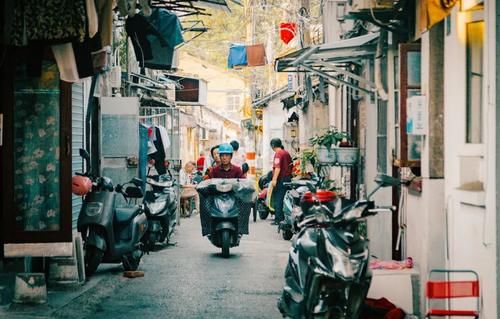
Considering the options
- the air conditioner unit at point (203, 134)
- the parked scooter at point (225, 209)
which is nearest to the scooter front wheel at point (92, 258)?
the parked scooter at point (225, 209)

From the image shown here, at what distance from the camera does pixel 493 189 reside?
7.62m

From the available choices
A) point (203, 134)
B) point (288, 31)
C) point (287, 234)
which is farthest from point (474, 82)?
point (203, 134)

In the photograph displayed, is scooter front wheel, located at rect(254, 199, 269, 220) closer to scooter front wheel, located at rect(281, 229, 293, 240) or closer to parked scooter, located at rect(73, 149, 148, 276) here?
scooter front wheel, located at rect(281, 229, 293, 240)

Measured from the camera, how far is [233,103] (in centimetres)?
8881

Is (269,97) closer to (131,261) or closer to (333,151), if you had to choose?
(333,151)

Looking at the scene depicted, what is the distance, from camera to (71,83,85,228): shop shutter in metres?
16.5

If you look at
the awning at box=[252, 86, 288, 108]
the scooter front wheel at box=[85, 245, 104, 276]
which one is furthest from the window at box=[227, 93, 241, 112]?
the scooter front wheel at box=[85, 245, 104, 276]

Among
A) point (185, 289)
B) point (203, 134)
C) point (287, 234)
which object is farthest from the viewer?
point (203, 134)

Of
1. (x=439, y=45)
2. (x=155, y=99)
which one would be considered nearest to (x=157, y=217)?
(x=439, y=45)

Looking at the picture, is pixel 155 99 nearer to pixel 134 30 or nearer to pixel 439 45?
pixel 134 30

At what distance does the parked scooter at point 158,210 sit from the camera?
664 inches

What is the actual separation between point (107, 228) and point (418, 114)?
498cm

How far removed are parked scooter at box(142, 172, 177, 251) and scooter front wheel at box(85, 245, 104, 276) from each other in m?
3.72

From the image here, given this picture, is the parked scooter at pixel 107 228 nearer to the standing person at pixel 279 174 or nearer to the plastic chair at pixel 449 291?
the plastic chair at pixel 449 291
